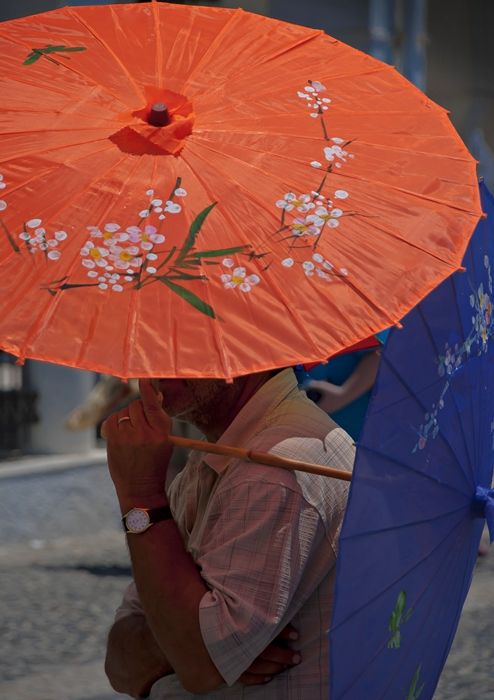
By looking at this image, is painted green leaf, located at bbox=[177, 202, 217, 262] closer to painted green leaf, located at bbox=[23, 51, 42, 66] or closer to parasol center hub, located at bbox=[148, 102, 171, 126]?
parasol center hub, located at bbox=[148, 102, 171, 126]

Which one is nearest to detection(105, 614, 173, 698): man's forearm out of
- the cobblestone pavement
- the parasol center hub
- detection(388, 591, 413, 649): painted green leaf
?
detection(388, 591, 413, 649): painted green leaf

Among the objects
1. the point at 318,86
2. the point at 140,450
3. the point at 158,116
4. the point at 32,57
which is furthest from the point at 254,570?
the point at 32,57

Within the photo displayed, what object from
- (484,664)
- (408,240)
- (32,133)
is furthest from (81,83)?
(484,664)

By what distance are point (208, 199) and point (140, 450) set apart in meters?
0.43

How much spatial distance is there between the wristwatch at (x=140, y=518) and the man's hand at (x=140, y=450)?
0.01 metres

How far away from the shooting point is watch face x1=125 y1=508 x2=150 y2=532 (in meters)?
2.26

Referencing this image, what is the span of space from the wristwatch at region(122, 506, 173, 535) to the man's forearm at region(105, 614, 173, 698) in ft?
0.99

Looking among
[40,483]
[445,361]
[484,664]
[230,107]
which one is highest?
[230,107]

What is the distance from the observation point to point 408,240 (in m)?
2.32

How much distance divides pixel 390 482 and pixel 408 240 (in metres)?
0.45

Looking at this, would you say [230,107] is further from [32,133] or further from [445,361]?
[445,361]

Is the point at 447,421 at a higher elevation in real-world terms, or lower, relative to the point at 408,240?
lower

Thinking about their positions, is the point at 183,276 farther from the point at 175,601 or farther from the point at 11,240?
the point at 175,601

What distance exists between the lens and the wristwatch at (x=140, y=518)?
7.43ft
